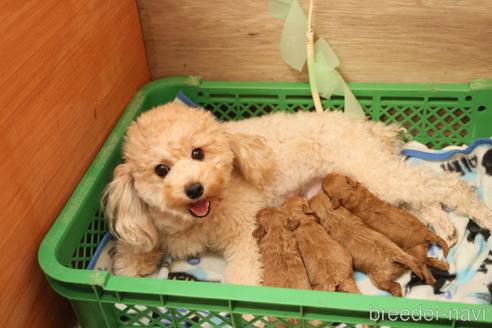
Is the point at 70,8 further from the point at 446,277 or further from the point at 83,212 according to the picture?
the point at 446,277

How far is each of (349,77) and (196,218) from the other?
828 mm

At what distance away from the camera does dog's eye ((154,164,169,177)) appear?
1301 mm

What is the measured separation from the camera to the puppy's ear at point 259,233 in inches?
58.4

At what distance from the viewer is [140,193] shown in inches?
52.1

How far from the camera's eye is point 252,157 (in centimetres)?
142

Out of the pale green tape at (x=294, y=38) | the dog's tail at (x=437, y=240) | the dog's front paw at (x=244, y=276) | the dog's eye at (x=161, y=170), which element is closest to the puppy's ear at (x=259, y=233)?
the dog's front paw at (x=244, y=276)

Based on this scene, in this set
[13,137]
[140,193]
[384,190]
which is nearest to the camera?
[13,137]

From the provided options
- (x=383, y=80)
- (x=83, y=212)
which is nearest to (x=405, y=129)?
(x=383, y=80)

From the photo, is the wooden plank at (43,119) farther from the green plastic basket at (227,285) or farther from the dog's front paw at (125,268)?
the dog's front paw at (125,268)

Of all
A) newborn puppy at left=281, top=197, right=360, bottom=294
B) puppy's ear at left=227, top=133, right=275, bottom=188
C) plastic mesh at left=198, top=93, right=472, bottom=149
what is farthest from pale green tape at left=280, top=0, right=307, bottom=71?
newborn puppy at left=281, top=197, right=360, bottom=294

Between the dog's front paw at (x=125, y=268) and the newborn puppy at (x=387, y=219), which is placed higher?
the newborn puppy at (x=387, y=219)

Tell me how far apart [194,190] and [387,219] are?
590 mm

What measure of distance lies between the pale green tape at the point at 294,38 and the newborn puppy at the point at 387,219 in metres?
0.47

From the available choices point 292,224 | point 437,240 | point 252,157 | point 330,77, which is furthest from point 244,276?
point 330,77
